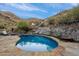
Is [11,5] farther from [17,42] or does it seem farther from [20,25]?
[17,42]

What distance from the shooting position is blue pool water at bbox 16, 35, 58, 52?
13.7 ft

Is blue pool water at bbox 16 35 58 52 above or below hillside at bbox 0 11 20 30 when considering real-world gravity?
below

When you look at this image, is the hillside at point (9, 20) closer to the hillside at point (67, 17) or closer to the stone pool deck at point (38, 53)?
the stone pool deck at point (38, 53)

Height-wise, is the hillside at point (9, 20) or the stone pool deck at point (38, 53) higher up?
the hillside at point (9, 20)

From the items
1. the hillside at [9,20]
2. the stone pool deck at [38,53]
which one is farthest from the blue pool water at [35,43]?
the hillside at [9,20]

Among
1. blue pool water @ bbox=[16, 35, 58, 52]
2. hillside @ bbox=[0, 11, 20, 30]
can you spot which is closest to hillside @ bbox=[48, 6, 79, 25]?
blue pool water @ bbox=[16, 35, 58, 52]

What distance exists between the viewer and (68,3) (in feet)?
13.8

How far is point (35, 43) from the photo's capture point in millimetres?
4211

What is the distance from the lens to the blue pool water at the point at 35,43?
4.19 meters

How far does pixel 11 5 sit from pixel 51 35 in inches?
35.9

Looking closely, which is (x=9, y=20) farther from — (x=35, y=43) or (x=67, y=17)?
(x=67, y=17)

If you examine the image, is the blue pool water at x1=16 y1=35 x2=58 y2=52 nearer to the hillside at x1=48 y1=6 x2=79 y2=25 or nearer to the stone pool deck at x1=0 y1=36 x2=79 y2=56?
the stone pool deck at x1=0 y1=36 x2=79 y2=56

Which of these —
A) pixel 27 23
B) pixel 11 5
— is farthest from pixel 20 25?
pixel 11 5

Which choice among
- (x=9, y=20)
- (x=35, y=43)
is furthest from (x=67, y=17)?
(x=9, y=20)
